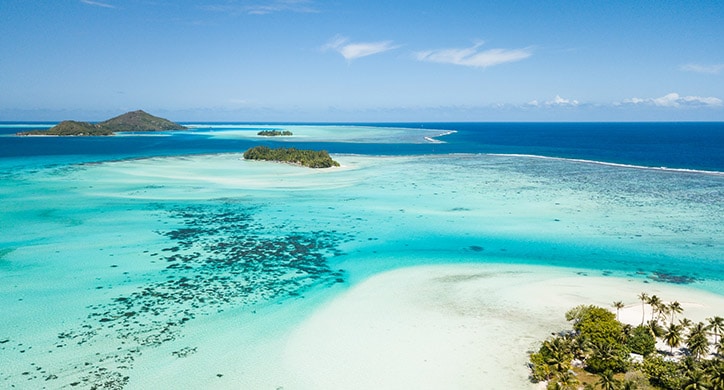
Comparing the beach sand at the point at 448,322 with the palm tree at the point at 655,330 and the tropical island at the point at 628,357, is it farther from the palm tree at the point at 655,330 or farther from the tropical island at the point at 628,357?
the palm tree at the point at 655,330

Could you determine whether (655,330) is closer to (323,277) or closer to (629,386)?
(629,386)

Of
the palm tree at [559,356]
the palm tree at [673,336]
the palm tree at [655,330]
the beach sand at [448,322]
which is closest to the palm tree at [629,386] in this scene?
the palm tree at [559,356]

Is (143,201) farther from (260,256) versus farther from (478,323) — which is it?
(478,323)

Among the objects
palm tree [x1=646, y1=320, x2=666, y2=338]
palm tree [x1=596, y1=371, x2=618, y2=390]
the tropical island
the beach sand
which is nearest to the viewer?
palm tree [x1=596, y1=371, x2=618, y2=390]

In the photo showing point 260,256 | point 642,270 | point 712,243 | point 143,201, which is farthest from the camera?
point 143,201

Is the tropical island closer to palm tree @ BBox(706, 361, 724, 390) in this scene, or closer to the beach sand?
palm tree @ BBox(706, 361, 724, 390)

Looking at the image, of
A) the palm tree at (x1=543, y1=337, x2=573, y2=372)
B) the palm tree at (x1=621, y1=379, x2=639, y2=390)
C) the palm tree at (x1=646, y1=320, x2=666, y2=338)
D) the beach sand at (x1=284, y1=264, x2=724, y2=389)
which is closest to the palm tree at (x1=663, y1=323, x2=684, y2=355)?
the palm tree at (x1=646, y1=320, x2=666, y2=338)

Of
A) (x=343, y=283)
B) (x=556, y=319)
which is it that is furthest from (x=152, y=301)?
(x=556, y=319)
